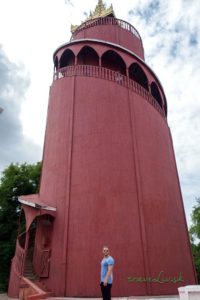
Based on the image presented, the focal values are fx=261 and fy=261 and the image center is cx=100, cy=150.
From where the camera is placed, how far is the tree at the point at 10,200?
1711 cm

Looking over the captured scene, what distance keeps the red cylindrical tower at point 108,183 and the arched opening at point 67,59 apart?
0.18 ft

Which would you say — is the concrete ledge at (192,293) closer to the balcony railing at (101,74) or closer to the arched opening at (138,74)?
the balcony railing at (101,74)

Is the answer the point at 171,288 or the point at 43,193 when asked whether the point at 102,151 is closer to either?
the point at 43,193

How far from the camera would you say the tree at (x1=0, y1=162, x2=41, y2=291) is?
17.1m

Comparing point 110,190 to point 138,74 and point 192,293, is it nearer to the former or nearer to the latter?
point 192,293

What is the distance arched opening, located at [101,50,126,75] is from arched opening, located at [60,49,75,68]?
1.65 meters

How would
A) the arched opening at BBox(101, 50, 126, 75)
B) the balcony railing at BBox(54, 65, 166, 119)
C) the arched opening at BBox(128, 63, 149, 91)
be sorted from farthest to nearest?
the arched opening at BBox(128, 63, 149, 91)
the arched opening at BBox(101, 50, 126, 75)
the balcony railing at BBox(54, 65, 166, 119)

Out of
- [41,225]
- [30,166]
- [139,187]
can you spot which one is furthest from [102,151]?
[30,166]

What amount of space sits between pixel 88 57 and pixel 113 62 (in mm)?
1412

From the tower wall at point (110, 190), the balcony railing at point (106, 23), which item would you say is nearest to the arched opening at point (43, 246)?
the tower wall at point (110, 190)

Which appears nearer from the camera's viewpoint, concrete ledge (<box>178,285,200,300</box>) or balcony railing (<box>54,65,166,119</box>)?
concrete ledge (<box>178,285,200,300</box>)

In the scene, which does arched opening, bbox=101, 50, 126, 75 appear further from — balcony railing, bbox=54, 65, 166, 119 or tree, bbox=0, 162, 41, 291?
tree, bbox=0, 162, 41, 291

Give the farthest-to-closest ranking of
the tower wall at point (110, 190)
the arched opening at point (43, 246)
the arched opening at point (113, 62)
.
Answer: the arched opening at point (113, 62)
the arched opening at point (43, 246)
the tower wall at point (110, 190)

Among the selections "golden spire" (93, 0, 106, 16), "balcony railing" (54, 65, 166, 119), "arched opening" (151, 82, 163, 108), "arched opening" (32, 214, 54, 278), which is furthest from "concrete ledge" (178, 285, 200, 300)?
"golden spire" (93, 0, 106, 16)
